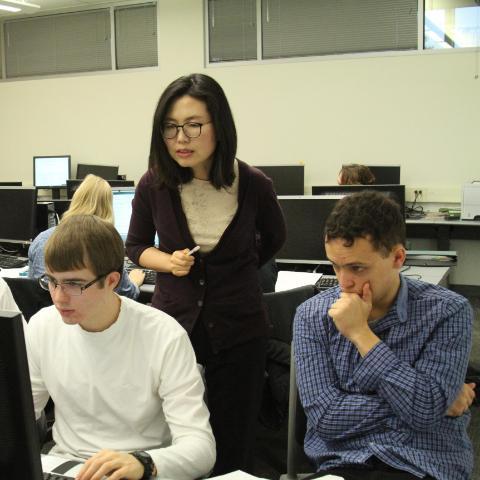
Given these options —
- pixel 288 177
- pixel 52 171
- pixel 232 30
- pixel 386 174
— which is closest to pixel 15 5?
pixel 52 171

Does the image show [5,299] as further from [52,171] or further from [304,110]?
[52,171]

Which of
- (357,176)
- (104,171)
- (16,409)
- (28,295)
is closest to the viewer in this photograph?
(16,409)

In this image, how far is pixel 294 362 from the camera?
5.10 feet

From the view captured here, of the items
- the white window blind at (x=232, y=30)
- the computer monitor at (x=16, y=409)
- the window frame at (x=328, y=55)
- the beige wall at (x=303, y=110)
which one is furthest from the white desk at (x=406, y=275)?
the white window blind at (x=232, y=30)

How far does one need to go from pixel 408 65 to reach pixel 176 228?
5028 mm

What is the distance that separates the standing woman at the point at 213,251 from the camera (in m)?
1.80

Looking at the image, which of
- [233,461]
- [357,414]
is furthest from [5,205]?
[357,414]

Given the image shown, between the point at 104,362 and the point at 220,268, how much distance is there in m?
0.58

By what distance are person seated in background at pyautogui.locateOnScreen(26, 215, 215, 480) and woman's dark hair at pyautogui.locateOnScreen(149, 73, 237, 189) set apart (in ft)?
1.72

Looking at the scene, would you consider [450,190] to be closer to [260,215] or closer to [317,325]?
[260,215]

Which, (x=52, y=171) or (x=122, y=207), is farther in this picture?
(x=52, y=171)

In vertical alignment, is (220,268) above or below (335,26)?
below

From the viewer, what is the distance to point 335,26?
21.1ft

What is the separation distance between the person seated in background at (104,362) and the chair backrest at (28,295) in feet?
3.56
